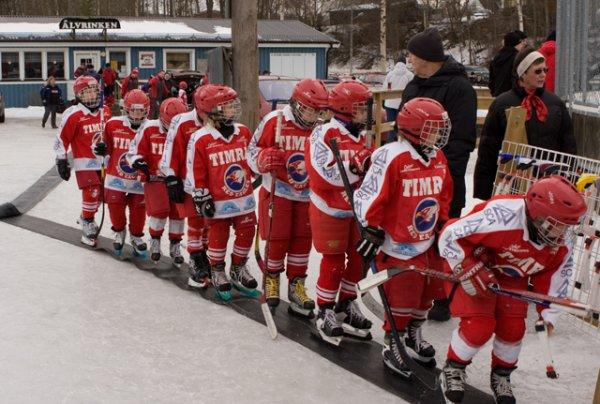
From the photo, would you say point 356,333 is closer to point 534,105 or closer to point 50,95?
point 534,105

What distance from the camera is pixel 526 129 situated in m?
5.16

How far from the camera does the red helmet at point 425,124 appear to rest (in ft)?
13.5

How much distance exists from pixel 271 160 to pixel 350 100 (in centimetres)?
75

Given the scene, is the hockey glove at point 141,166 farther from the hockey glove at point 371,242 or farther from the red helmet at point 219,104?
the hockey glove at point 371,242

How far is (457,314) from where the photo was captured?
3771 millimetres

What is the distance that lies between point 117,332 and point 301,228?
54.7 inches

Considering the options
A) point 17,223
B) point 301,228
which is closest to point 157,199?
point 301,228

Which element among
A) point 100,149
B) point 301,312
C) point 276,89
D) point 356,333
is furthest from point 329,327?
point 276,89

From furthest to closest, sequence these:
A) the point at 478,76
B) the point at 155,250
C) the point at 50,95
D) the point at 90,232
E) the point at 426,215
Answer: the point at 478,76 < the point at 50,95 < the point at 90,232 < the point at 155,250 < the point at 426,215

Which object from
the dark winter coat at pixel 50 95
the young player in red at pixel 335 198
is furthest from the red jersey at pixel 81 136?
the dark winter coat at pixel 50 95

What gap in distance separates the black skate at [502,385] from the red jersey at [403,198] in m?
0.75

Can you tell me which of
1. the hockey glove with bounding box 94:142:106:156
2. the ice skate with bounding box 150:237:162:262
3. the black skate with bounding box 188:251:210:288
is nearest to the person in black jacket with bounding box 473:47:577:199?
the black skate with bounding box 188:251:210:288

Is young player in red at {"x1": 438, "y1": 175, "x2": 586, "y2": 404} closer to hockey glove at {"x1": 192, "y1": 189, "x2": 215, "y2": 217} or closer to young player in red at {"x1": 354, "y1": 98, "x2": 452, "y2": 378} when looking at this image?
young player in red at {"x1": 354, "y1": 98, "x2": 452, "y2": 378}

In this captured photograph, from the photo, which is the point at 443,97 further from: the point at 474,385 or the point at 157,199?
the point at 157,199
